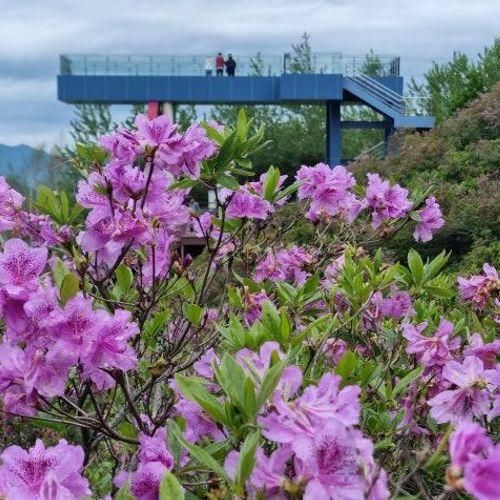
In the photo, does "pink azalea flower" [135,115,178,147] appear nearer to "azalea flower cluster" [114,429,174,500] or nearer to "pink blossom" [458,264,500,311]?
"azalea flower cluster" [114,429,174,500]

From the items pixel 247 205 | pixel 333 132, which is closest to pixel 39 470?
pixel 247 205

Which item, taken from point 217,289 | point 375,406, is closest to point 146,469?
point 375,406

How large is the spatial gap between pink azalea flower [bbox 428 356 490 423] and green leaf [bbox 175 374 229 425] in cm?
53

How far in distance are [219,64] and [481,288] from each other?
839 inches

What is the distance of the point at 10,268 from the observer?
1.54 m

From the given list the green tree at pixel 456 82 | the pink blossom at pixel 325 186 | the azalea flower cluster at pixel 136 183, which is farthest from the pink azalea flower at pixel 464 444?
the green tree at pixel 456 82

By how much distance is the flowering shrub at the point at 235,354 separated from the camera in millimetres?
1115

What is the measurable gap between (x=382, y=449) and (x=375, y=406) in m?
0.21

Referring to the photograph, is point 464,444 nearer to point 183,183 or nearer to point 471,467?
point 471,467

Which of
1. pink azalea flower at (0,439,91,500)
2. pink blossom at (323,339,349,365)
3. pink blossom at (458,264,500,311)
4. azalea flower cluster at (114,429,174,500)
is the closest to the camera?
pink azalea flower at (0,439,91,500)

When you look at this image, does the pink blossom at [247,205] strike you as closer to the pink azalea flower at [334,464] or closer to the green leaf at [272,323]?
the green leaf at [272,323]

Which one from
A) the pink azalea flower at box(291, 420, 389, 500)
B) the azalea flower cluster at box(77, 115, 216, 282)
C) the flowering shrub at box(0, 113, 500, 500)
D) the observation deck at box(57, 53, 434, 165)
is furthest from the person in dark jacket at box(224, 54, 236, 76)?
the pink azalea flower at box(291, 420, 389, 500)

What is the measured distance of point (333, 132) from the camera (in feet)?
78.7

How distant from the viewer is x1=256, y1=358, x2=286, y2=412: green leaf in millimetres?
1137
